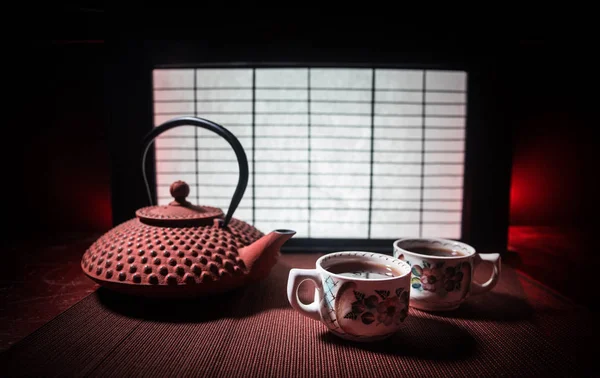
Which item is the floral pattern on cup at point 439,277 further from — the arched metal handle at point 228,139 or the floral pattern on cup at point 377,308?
the arched metal handle at point 228,139

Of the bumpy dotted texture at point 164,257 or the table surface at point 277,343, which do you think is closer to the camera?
the table surface at point 277,343

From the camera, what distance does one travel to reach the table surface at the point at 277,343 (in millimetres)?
818

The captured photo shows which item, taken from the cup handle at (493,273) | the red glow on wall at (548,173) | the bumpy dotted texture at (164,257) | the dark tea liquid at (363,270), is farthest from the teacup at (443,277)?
the red glow on wall at (548,173)

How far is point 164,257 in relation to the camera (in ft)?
3.50

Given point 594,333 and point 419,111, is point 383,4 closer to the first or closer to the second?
point 419,111

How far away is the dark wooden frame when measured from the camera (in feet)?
5.66

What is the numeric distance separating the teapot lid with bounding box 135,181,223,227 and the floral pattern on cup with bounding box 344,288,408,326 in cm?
62

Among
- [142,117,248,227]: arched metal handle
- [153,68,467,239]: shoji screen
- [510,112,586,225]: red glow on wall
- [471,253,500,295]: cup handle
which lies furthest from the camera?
[510,112,586,225]: red glow on wall

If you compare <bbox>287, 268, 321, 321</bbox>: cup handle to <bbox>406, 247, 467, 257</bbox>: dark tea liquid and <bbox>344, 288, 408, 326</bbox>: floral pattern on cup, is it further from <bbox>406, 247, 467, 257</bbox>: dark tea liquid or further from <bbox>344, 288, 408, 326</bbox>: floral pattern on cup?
<bbox>406, 247, 467, 257</bbox>: dark tea liquid

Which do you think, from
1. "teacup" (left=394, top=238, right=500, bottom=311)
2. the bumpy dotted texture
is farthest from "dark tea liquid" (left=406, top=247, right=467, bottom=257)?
the bumpy dotted texture

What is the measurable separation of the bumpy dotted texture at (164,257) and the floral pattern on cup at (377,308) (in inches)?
16.6

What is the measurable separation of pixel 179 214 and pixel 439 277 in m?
0.88

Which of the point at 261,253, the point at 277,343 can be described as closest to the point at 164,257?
the point at 261,253

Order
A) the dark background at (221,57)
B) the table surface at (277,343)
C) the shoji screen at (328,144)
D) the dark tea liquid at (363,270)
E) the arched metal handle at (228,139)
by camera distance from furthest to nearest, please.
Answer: the shoji screen at (328,144) → the dark background at (221,57) → the arched metal handle at (228,139) → the dark tea liquid at (363,270) → the table surface at (277,343)
